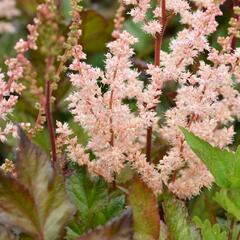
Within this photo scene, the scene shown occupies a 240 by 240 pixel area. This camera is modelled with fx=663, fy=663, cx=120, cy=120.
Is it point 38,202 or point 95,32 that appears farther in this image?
point 95,32

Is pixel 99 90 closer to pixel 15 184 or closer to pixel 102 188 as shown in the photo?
pixel 102 188

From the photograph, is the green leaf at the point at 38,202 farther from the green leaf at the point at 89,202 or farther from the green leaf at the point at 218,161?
the green leaf at the point at 218,161

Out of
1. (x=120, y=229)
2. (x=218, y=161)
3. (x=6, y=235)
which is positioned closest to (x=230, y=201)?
(x=218, y=161)

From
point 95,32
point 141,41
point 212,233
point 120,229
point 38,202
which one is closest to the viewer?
point 120,229

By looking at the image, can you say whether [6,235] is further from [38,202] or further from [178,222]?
[178,222]

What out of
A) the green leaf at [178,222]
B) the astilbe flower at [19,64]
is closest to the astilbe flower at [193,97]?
the green leaf at [178,222]

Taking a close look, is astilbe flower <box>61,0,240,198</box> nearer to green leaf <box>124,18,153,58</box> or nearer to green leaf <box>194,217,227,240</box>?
green leaf <box>194,217,227,240</box>

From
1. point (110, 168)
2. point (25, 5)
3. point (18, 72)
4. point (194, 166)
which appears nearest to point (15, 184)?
point (18, 72)
